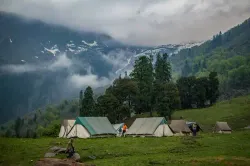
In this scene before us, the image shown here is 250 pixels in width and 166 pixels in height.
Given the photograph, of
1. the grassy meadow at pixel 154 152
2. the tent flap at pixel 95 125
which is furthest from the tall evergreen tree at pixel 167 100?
the grassy meadow at pixel 154 152

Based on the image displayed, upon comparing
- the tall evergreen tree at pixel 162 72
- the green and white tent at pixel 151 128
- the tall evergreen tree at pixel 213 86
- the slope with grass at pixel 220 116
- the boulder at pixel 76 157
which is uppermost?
the tall evergreen tree at pixel 162 72

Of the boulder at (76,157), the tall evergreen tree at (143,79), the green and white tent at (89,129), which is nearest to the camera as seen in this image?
the boulder at (76,157)

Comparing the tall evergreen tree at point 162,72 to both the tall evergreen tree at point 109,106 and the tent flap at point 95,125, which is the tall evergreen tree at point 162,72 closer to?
the tall evergreen tree at point 109,106

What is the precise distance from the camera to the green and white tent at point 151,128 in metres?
67.9

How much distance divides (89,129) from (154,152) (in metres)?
29.5

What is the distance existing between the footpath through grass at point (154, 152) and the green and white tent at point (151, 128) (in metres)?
17.5

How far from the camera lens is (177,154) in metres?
39.8

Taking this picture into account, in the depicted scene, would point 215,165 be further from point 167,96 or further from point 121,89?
point 121,89

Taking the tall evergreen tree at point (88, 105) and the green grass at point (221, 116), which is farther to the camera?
the tall evergreen tree at point (88, 105)

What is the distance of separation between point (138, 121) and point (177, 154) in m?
32.8

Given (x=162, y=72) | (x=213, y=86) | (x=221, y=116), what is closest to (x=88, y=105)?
(x=162, y=72)

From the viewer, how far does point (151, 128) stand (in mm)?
68312

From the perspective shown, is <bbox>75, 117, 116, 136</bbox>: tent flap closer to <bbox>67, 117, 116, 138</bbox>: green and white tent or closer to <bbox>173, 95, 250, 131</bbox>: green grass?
<bbox>67, 117, 116, 138</bbox>: green and white tent

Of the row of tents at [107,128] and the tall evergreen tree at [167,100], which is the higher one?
the tall evergreen tree at [167,100]
